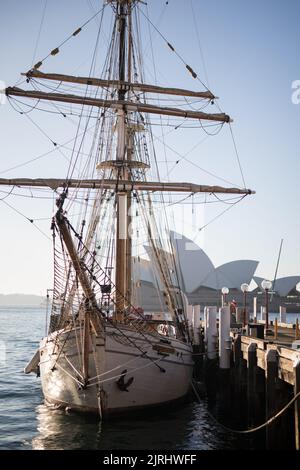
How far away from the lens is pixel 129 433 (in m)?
13.5

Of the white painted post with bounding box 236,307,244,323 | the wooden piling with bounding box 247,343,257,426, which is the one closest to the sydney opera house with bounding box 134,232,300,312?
the white painted post with bounding box 236,307,244,323

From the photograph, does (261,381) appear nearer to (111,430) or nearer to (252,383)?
(252,383)

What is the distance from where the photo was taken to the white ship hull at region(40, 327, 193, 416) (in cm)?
1416

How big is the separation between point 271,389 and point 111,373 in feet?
15.8

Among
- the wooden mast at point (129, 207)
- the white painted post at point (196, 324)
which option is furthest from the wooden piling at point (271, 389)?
the white painted post at point (196, 324)

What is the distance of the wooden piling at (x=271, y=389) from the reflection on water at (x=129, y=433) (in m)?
2.75

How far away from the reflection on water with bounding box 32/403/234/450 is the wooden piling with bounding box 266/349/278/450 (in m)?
2.75

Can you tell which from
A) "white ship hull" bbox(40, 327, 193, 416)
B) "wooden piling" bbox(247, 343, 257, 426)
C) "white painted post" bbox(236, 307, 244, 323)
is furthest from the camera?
"white painted post" bbox(236, 307, 244, 323)

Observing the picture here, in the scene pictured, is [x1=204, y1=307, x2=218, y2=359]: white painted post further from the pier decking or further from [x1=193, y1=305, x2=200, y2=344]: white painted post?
[x1=193, y1=305, x2=200, y2=344]: white painted post

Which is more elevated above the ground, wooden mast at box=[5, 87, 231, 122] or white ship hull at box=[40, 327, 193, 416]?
wooden mast at box=[5, 87, 231, 122]

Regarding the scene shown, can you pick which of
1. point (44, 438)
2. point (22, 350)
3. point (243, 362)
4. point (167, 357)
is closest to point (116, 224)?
point (167, 357)

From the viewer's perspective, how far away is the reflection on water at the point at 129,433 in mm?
12844

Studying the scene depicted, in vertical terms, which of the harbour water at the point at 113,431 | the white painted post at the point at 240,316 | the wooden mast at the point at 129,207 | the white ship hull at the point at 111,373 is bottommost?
the harbour water at the point at 113,431

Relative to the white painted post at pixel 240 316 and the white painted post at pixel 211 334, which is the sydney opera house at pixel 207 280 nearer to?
the white painted post at pixel 240 316
